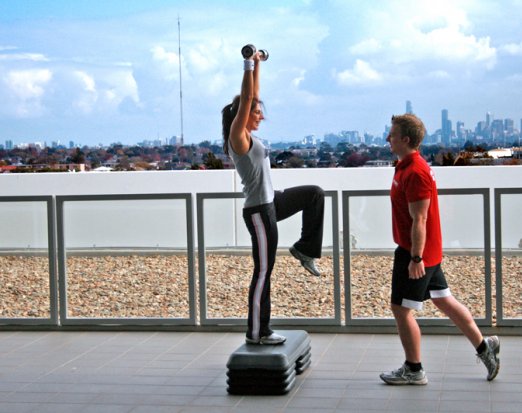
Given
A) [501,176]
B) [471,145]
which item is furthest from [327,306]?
[471,145]

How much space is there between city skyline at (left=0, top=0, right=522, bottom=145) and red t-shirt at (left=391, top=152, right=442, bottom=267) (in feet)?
37.3

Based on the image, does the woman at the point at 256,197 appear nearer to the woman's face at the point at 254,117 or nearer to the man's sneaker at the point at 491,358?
the woman's face at the point at 254,117

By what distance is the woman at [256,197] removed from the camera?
5.65 m

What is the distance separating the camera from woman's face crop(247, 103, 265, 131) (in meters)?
5.79

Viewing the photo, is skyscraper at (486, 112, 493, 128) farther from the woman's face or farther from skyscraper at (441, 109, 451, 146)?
the woman's face

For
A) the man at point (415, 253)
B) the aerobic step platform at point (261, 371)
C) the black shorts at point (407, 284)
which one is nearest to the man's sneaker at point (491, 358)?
the man at point (415, 253)

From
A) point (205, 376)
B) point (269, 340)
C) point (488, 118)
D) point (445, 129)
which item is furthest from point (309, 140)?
point (269, 340)

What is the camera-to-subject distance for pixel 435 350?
6.90 m

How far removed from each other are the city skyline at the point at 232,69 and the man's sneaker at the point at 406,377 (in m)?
11.4

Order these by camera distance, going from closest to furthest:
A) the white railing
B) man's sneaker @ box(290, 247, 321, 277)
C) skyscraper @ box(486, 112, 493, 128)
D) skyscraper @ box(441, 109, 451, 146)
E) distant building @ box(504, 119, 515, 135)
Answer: man's sneaker @ box(290, 247, 321, 277)
the white railing
skyscraper @ box(441, 109, 451, 146)
distant building @ box(504, 119, 515, 135)
skyscraper @ box(486, 112, 493, 128)

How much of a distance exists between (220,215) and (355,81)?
15.2 meters

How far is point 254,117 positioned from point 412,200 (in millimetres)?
1068

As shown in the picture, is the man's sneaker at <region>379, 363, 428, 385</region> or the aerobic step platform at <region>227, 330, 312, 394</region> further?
the man's sneaker at <region>379, 363, 428, 385</region>

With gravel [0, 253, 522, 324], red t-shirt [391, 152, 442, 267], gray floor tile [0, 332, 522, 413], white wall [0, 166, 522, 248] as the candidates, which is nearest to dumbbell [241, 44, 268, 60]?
red t-shirt [391, 152, 442, 267]
